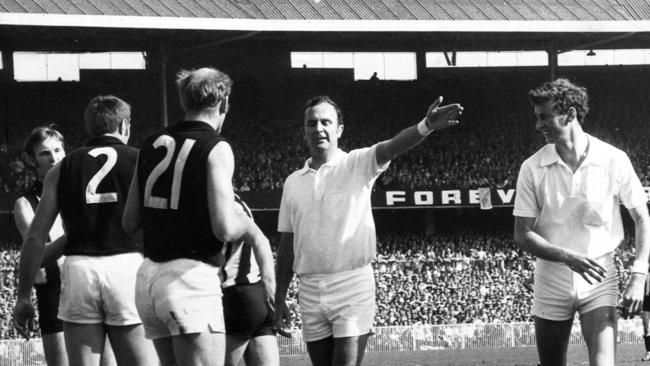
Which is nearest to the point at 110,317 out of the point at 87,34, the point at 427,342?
the point at 427,342

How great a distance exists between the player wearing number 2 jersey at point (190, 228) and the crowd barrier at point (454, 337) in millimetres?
17917

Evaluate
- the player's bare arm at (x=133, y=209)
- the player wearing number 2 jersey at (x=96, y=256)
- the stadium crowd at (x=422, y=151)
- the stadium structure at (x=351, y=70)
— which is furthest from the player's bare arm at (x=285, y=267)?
the stadium crowd at (x=422, y=151)

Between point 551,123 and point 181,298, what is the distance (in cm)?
245

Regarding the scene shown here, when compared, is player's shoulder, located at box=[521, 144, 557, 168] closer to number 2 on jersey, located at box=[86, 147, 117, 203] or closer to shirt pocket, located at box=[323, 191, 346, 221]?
shirt pocket, located at box=[323, 191, 346, 221]

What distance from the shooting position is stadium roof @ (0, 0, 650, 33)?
87.9ft

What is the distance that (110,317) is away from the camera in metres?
5.77

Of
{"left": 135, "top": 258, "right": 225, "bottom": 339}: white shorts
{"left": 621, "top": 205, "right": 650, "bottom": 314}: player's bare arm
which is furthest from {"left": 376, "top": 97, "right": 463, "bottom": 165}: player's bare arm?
{"left": 135, "top": 258, "right": 225, "bottom": 339}: white shorts

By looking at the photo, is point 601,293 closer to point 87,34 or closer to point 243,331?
point 243,331

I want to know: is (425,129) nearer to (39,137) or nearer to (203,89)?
(203,89)

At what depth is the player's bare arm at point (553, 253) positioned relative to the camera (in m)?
5.82

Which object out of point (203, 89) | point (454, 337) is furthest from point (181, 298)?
point (454, 337)

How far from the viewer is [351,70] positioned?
113 feet

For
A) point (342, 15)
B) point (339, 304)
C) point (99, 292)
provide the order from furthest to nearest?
point (342, 15) → point (339, 304) → point (99, 292)

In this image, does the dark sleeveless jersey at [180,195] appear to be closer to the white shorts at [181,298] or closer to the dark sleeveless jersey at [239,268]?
the white shorts at [181,298]
